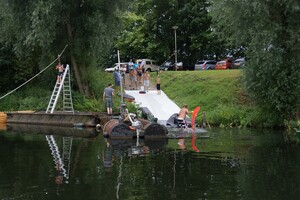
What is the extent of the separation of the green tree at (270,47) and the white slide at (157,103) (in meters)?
5.56

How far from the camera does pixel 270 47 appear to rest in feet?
89.5

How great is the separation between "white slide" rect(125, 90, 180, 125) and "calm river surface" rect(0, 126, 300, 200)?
341 inches

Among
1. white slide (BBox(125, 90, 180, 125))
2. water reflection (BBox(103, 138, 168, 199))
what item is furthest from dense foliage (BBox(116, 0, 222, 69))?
water reflection (BBox(103, 138, 168, 199))

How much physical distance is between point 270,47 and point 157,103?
926 centimetres

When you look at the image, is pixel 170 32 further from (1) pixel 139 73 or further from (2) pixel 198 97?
(2) pixel 198 97

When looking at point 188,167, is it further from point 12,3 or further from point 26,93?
point 26,93

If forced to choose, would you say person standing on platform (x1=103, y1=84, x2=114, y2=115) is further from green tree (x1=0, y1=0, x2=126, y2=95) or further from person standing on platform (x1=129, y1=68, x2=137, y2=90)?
person standing on platform (x1=129, y1=68, x2=137, y2=90)

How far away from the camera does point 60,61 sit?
1438 inches

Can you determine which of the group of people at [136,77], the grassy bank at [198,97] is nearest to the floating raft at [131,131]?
the grassy bank at [198,97]

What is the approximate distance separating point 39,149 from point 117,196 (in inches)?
370

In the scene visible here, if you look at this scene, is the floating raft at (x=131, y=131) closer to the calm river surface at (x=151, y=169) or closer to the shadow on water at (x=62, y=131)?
the calm river surface at (x=151, y=169)

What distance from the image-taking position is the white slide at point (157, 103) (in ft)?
101

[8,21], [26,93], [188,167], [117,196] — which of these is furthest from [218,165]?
[26,93]

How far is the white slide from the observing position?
101ft
